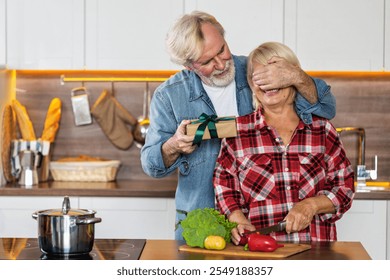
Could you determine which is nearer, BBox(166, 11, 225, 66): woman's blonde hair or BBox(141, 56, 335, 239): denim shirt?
BBox(166, 11, 225, 66): woman's blonde hair

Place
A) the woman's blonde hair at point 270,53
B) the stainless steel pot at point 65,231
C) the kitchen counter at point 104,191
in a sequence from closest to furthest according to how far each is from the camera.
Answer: the stainless steel pot at point 65,231 → the woman's blonde hair at point 270,53 → the kitchen counter at point 104,191

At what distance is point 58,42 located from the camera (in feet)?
12.9

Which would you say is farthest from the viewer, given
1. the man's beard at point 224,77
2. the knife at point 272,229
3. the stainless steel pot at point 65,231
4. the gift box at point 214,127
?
the man's beard at point 224,77

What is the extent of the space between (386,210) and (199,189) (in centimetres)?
133

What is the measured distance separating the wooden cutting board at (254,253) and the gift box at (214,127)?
0.41m

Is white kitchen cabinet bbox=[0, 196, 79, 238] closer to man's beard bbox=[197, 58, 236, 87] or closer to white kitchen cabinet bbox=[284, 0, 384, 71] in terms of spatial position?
man's beard bbox=[197, 58, 236, 87]

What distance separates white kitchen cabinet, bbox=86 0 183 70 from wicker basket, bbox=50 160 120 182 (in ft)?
1.84

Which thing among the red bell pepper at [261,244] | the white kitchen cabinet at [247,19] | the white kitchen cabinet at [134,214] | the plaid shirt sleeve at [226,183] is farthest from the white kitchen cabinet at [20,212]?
the red bell pepper at [261,244]

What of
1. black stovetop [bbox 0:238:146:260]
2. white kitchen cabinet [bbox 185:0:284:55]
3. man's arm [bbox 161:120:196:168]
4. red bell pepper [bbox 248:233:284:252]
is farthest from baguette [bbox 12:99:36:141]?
red bell pepper [bbox 248:233:284:252]

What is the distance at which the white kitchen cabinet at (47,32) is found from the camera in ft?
12.9

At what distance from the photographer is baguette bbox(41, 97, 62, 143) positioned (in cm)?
420

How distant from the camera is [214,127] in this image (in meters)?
2.43

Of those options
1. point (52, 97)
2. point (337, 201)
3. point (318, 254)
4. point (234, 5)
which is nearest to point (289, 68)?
point (337, 201)

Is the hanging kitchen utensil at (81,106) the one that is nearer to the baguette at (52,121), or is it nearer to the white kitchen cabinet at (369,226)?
the baguette at (52,121)
